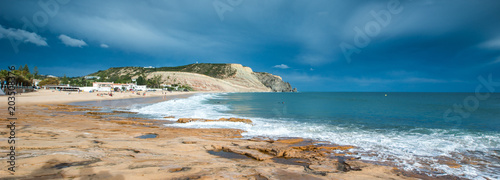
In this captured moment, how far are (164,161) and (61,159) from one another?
2.22m

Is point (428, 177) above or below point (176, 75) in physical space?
below

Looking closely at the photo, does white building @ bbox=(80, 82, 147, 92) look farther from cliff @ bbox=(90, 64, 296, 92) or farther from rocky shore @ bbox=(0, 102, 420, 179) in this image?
rocky shore @ bbox=(0, 102, 420, 179)

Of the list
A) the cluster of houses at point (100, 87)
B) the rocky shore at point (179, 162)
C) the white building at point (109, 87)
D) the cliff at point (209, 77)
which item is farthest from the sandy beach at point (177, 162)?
the cliff at point (209, 77)

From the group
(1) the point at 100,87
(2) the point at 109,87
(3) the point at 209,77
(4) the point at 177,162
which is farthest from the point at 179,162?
(3) the point at 209,77

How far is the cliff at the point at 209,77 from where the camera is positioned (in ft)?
488

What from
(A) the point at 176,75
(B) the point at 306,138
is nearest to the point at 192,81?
(A) the point at 176,75

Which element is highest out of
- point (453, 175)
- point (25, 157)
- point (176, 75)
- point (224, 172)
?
point (176, 75)

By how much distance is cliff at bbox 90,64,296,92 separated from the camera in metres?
149

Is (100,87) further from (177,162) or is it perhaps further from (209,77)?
(177,162)

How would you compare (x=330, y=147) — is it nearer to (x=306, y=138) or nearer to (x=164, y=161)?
(x=306, y=138)

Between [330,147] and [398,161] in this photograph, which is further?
[330,147]

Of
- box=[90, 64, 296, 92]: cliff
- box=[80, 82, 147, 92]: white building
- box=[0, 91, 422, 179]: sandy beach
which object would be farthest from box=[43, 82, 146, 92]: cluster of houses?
box=[0, 91, 422, 179]: sandy beach

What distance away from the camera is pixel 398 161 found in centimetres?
750

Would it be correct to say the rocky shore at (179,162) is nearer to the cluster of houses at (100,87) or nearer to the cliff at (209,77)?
the cluster of houses at (100,87)
